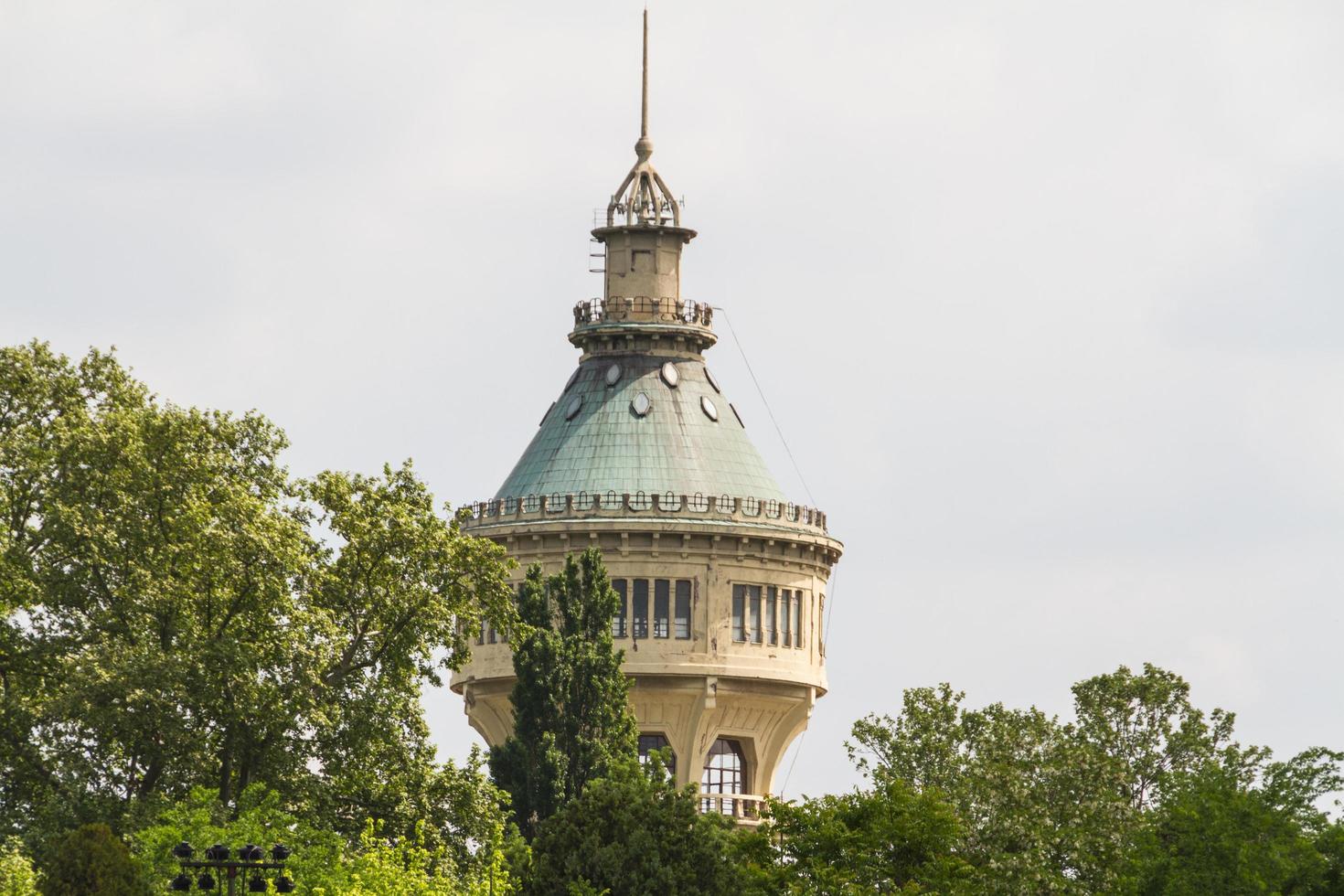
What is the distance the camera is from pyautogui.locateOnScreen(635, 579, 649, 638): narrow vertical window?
102312mm

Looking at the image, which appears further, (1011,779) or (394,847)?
(1011,779)

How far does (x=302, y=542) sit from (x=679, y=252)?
1226 inches

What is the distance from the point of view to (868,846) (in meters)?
82.2

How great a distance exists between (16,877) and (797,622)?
129 ft

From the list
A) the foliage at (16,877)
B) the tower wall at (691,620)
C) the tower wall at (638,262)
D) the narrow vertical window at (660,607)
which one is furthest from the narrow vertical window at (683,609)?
the foliage at (16,877)

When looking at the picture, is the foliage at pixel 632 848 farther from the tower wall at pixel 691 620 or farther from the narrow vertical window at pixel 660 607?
the narrow vertical window at pixel 660 607

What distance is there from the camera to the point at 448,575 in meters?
79.2

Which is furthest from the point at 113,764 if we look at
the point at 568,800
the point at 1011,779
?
the point at 1011,779

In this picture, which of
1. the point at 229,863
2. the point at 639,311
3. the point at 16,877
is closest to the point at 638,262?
the point at 639,311

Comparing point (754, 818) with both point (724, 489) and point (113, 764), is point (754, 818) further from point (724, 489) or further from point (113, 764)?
point (113, 764)

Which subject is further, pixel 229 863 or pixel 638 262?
pixel 638 262

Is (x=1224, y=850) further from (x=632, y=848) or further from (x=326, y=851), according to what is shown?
(x=326, y=851)

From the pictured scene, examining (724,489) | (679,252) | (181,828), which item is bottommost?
(181,828)

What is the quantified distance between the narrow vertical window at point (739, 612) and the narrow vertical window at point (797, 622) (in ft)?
6.02
